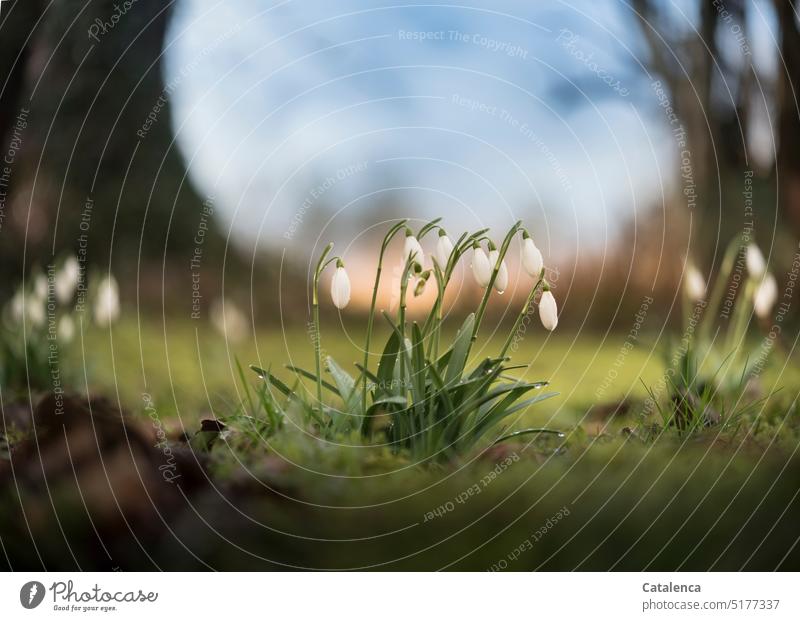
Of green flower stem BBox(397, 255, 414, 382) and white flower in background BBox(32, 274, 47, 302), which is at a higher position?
white flower in background BBox(32, 274, 47, 302)

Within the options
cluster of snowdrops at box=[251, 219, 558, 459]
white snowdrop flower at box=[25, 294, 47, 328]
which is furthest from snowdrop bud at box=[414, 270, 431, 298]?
white snowdrop flower at box=[25, 294, 47, 328]

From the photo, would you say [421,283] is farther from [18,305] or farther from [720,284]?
[18,305]

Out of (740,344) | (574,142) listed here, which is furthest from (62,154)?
(740,344)

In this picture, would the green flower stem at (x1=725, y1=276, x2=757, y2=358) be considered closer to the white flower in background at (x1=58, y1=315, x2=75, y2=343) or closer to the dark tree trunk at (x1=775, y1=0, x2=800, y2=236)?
the dark tree trunk at (x1=775, y1=0, x2=800, y2=236)

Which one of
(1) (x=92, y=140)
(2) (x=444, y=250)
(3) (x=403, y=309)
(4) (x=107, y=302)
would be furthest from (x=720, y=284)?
(1) (x=92, y=140)

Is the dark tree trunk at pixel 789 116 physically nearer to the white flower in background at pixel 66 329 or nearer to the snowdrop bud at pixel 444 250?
the snowdrop bud at pixel 444 250
